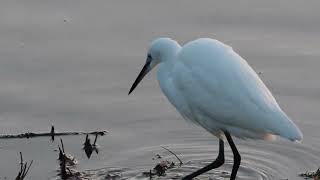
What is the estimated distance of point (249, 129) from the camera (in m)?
6.52

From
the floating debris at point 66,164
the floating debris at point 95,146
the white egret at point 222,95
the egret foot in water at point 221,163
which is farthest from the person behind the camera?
the floating debris at point 95,146

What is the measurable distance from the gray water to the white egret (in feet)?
2.18

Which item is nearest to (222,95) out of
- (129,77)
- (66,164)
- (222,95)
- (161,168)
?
(222,95)

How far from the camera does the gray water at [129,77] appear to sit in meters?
7.46

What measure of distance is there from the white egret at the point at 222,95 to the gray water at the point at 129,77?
66cm

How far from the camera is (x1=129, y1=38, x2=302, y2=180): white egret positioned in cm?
639

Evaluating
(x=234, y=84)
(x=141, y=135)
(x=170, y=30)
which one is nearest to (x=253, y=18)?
(x=170, y=30)

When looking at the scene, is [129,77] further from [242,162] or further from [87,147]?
[242,162]

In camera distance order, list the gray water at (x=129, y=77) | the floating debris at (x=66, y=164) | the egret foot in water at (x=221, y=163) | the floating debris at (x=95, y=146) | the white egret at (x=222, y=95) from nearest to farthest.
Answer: the white egret at (x=222, y=95), the egret foot in water at (x=221, y=163), the floating debris at (x=66, y=164), the gray water at (x=129, y=77), the floating debris at (x=95, y=146)

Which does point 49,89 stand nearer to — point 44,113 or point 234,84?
point 44,113

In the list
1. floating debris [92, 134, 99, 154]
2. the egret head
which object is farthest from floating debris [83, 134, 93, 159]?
the egret head

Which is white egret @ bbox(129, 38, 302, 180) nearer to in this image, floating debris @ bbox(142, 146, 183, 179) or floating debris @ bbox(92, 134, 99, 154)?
floating debris @ bbox(142, 146, 183, 179)

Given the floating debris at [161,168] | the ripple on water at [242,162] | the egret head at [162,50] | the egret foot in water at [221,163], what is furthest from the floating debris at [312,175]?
the egret head at [162,50]

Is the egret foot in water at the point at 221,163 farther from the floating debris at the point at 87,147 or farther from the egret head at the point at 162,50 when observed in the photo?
Answer: the floating debris at the point at 87,147
